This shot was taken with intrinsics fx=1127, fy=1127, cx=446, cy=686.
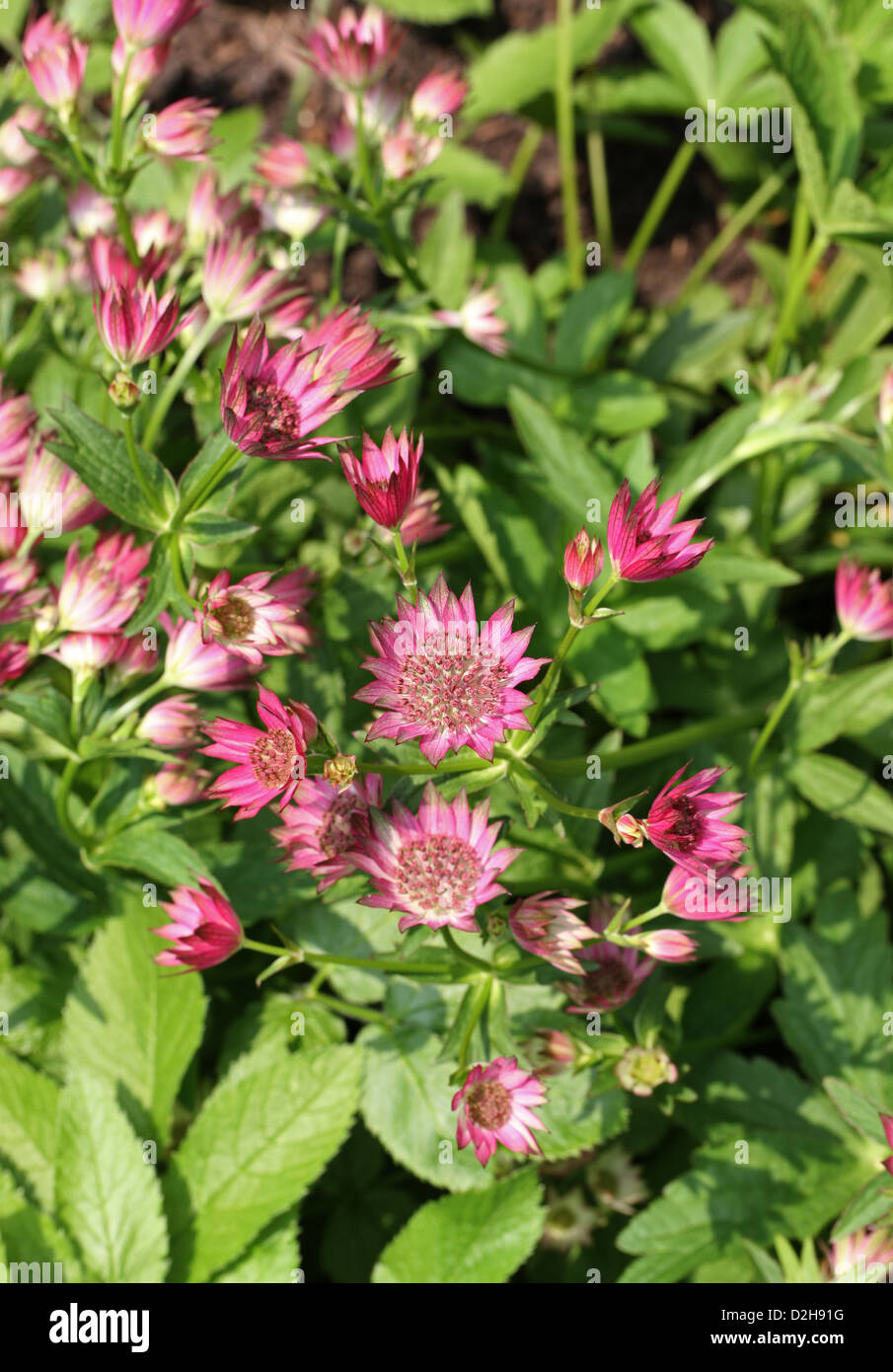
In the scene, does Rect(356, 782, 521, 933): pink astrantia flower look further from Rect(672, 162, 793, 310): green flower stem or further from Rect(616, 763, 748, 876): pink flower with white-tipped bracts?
Rect(672, 162, 793, 310): green flower stem

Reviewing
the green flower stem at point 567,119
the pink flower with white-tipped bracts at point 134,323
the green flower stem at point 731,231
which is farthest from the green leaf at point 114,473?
the green flower stem at point 731,231

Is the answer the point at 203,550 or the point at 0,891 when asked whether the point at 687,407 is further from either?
the point at 0,891

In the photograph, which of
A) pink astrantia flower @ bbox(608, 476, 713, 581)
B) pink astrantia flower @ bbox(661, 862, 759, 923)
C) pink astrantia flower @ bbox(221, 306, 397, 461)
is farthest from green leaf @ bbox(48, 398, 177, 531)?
pink astrantia flower @ bbox(661, 862, 759, 923)

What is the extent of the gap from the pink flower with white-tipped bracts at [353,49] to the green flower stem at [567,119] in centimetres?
77

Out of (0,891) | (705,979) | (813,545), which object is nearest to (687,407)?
(813,545)

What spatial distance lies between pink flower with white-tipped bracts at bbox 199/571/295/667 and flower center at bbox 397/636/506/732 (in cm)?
18

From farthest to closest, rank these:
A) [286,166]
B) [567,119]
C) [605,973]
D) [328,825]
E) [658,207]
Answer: [658,207] → [567,119] → [286,166] → [605,973] → [328,825]

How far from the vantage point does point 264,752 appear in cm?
133

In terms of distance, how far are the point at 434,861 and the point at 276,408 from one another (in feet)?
1.90

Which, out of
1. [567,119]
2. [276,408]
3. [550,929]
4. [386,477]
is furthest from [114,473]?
[567,119]

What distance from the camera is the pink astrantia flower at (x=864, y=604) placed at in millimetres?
1781

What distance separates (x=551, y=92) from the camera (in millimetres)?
2883

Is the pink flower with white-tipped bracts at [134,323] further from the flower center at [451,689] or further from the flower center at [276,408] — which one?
the flower center at [451,689]

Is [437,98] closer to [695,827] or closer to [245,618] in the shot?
[245,618]
